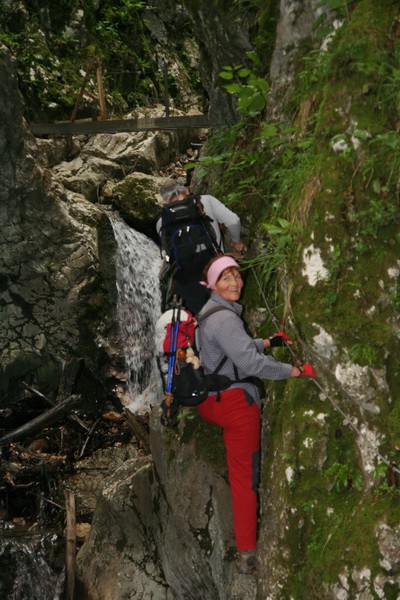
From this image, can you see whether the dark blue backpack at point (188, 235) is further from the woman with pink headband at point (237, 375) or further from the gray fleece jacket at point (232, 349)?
the gray fleece jacket at point (232, 349)

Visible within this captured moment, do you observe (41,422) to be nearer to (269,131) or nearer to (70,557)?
(70,557)

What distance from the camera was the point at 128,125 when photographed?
1420 cm

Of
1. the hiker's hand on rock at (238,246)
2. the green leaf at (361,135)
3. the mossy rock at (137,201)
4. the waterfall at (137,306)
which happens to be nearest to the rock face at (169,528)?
the hiker's hand on rock at (238,246)

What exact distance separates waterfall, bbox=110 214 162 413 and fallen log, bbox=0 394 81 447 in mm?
2392

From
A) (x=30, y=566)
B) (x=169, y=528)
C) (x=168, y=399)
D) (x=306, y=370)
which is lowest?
(x=30, y=566)

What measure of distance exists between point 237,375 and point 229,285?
72 cm

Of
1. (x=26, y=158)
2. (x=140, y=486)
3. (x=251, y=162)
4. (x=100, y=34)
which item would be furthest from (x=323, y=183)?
(x=100, y=34)

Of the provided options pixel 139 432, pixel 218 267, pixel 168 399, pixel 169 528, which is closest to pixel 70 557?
pixel 169 528

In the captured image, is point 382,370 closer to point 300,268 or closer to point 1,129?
point 300,268

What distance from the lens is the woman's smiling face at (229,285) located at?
470 centimetres

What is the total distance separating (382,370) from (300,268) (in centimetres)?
101

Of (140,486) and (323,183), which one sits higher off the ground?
(323,183)

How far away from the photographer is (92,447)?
12.2 meters

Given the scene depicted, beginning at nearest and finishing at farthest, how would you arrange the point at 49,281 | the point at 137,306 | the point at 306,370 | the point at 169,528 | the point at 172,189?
the point at 306,370 → the point at 172,189 → the point at 169,528 → the point at 49,281 → the point at 137,306
